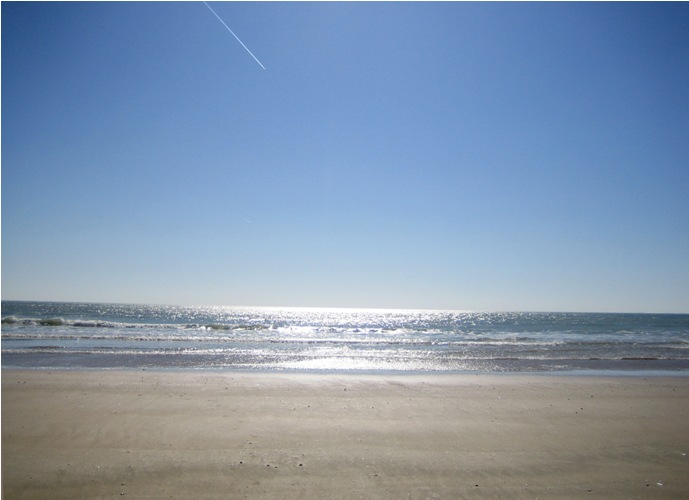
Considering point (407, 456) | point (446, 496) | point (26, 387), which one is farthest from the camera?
point (26, 387)

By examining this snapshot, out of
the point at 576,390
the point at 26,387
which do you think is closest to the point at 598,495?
the point at 576,390

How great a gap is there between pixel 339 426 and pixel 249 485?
9.42 feet

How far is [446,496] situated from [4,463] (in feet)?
21.4

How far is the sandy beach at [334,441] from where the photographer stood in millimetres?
5805

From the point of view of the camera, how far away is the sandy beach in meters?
5.80

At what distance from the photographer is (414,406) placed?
1013cm

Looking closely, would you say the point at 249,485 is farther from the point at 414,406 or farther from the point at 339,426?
the point at 414,406

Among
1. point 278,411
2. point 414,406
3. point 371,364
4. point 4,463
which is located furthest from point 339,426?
point 371,364

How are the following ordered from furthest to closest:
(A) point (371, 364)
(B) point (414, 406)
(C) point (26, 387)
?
(A) point (371, 364) → (C) point (26, 387) → (B) point (414, 406)

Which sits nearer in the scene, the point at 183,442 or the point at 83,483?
the point at 83,483

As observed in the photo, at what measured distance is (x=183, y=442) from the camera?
23.8ft

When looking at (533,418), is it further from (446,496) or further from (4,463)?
(4,463)

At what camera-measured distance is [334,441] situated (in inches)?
294

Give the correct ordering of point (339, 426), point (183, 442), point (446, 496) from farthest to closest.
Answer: point (339, 426) → point (183, 442) → point (446, 496)
